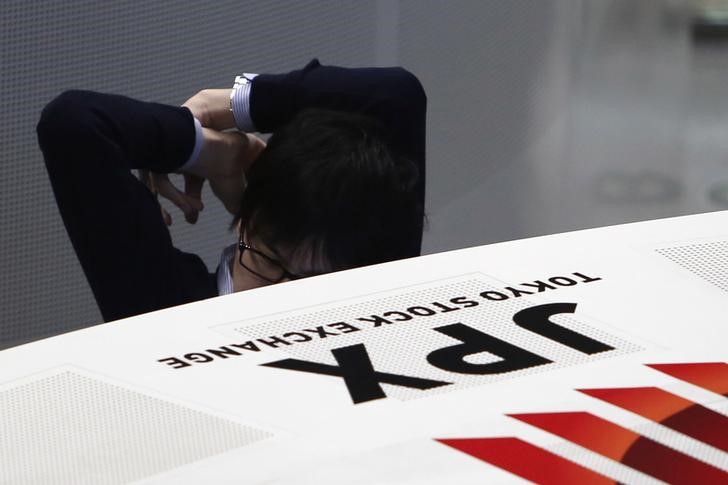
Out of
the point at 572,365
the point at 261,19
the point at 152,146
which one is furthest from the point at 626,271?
the point at 261,19

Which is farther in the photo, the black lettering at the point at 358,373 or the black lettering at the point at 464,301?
the black lettering at the point at 464,301

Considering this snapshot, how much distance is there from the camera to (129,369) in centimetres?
89

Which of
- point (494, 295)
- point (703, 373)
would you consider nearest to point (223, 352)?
point (494, 295)

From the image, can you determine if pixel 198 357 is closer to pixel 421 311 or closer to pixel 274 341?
pixel 274 341

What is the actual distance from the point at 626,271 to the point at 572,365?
21 centimetres

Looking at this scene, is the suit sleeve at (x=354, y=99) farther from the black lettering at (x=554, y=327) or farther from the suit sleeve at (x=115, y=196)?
the black lettering at (x=554, y=327)

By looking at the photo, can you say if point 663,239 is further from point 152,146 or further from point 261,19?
point 261,19

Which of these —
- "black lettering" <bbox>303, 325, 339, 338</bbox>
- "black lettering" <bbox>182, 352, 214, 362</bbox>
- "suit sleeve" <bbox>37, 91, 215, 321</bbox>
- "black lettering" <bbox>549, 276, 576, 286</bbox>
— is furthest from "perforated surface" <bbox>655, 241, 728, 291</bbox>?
"suit sleeve" <bbox>37, 91, 215, 321</bbox>

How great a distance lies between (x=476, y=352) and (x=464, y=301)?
10 cm

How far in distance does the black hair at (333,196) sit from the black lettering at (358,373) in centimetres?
49

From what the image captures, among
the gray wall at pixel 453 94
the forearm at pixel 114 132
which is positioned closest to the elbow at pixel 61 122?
the forearm at pixel 114 132

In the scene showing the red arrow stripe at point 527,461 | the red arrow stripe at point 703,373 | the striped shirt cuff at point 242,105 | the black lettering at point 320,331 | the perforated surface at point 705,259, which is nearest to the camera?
the red arrow stripe at point 527,461

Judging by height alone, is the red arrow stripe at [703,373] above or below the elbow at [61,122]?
below

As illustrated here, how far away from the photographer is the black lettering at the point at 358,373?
84cm
